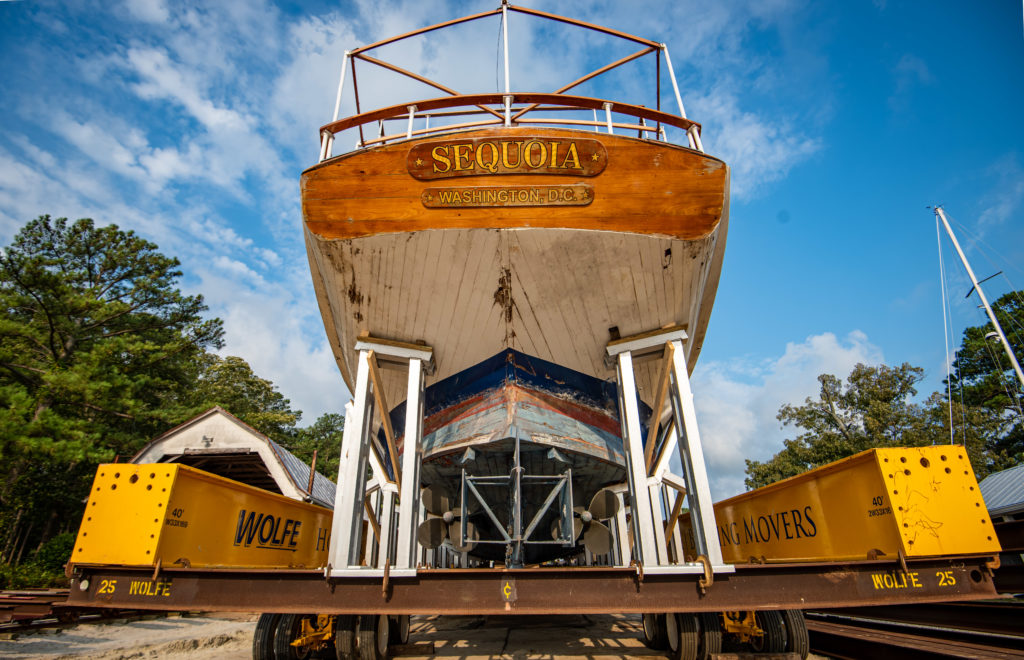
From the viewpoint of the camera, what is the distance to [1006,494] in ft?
35.7

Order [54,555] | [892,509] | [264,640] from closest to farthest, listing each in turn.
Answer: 1. [892,509]
2. [264,640]
3. [54,555]

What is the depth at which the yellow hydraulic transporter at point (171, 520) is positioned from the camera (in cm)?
331

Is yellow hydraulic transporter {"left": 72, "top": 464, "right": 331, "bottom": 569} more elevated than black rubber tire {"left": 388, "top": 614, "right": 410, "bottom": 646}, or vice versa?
yellow hydraulic transporter {"left": 72, "top": 464, "right": 331, "bottom": 569}

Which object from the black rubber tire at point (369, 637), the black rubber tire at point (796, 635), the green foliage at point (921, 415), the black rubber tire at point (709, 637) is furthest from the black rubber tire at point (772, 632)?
the green foliage at point (921, 415)

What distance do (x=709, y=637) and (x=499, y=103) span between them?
5.16m

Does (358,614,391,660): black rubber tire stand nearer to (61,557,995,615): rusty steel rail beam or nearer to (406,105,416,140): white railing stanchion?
(61,557,995,615): rusty steel rail beam

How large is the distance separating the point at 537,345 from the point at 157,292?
2116 centimetres

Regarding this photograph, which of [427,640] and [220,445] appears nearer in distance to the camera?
[427,640]

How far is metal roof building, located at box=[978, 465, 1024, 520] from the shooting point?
9758 millimetres

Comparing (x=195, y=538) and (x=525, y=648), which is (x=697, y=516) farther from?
(x=195, y=538)

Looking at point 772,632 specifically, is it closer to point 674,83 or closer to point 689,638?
point 689,638

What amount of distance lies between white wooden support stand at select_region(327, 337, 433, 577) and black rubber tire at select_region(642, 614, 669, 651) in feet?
8.39

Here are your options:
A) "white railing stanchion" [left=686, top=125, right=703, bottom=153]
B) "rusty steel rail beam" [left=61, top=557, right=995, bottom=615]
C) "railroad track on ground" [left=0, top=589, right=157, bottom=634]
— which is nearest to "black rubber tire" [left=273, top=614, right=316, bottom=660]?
"rusty steel rail beam" [left=61, top=557, right=995, bottom=615]

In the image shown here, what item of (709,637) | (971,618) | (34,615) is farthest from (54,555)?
(971,618)
